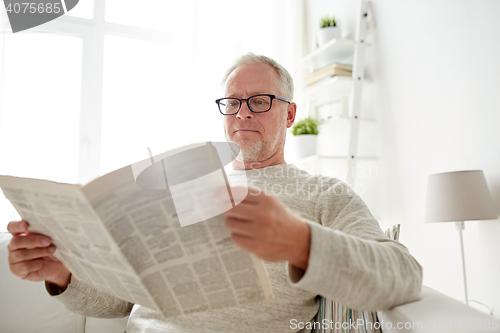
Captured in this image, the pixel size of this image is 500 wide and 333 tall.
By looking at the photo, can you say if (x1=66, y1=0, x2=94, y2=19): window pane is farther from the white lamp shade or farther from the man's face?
the white lamp shade

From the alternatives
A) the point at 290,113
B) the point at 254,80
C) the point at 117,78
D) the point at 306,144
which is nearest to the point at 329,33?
the point at 306,144

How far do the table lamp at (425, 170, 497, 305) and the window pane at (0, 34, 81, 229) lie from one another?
7.23 ft

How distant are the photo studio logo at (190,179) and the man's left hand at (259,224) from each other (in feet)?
0.03

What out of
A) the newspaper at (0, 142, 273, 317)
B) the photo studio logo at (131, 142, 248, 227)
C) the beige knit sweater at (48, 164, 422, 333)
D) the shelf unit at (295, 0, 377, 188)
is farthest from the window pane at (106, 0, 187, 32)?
the photo studio logo at (131, 142, 248, 227)

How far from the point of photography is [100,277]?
71cm

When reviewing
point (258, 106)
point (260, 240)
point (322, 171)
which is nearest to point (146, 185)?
point (260, 240)

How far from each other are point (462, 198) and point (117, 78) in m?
2.32

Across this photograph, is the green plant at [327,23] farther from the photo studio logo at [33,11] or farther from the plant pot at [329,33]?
the photo studio logo at [33,11]

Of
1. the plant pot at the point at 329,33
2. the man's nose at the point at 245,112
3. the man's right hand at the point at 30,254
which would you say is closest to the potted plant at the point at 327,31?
the plant pot at the point at 329,33

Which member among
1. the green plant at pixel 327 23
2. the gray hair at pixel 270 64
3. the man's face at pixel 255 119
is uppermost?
the green plant at pixel 327 23

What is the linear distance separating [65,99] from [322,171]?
1871mm

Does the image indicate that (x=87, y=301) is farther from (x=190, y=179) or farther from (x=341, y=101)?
(x=341, y=101)

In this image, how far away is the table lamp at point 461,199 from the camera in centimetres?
144

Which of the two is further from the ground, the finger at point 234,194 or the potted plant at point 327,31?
the potted plant at point 327,31
